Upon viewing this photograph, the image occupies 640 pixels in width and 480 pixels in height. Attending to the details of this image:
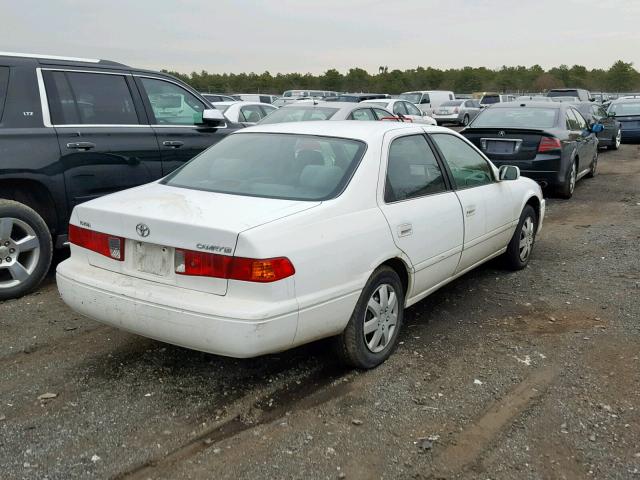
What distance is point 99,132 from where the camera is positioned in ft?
18.7

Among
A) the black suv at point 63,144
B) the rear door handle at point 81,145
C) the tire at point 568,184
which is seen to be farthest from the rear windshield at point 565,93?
the rear door handle at point 81,145

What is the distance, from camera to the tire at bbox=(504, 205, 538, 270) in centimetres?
597

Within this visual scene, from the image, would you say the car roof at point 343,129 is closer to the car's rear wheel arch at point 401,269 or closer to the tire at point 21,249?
the car's rear wheel arch at point 401,269

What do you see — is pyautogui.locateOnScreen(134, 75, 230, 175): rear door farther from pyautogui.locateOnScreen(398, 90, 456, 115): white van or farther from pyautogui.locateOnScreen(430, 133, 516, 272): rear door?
pyautogui.locateOnScreen(398, 90, 456, 115): white van

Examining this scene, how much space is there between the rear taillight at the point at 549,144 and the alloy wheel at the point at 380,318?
6.31 meters

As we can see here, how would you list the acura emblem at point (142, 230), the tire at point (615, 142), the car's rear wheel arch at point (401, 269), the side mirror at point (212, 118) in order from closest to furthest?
the acura emblem at point (142, 230) < the car's rear wheel arch at point (401, 269) < the side mirror at point (212, 118) < the tire at point (615, 142)

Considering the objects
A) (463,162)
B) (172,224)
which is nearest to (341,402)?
(172,224)

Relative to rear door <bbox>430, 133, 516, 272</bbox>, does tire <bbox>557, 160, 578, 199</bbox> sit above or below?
below

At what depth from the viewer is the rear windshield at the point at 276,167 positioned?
3.85 m

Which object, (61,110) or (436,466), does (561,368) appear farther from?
(61,110)

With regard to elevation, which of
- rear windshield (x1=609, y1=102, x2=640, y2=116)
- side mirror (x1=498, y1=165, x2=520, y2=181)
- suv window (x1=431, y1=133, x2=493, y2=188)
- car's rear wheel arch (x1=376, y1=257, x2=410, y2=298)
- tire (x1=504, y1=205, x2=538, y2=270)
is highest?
suv window (x1=431, y1=133, x2=493, y2=188)

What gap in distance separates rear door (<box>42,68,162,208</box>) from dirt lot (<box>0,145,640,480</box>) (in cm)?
117

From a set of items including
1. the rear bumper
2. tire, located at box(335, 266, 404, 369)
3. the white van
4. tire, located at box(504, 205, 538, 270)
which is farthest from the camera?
the white van

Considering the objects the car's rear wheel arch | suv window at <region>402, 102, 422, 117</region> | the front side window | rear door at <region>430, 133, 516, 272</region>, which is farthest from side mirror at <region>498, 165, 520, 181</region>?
suv window at <region>402, 102, 422, 117</region>
